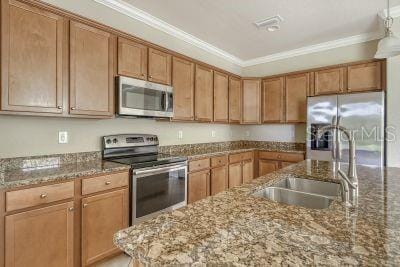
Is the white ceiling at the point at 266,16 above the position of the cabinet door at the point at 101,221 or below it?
above

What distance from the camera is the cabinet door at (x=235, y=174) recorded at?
3.81 m

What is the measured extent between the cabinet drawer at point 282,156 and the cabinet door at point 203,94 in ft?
4.37

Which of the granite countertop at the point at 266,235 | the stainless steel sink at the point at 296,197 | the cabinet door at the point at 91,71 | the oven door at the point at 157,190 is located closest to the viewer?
the granite countertop at the point at 266,235

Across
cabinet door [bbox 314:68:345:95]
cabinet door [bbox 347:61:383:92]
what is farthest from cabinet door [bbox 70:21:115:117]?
cabinet door [bbox 347:61:383:92]

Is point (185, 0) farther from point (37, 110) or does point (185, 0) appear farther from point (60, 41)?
point (37, 110)

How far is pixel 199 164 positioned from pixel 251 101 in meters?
2.04

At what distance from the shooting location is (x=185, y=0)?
8.62 feet

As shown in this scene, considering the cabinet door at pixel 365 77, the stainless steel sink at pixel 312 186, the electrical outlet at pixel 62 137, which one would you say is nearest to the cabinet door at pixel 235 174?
the stainless steel sink at pixel 312 186

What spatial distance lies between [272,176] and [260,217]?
2.76ft

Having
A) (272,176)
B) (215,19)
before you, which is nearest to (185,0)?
(215,19)

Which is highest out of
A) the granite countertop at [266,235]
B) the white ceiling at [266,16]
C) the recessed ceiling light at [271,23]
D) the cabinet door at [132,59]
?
the white ceiling at [266,16]

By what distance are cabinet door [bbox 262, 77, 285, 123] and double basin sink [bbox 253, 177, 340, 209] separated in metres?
2.65

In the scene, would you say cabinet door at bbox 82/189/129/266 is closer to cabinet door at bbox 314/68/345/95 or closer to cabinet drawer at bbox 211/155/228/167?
cabinet drawer at bbox 211/155/228/167

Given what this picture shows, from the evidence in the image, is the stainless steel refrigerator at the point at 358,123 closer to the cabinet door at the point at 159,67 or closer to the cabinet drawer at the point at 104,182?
the cabinet door at the point at 159,67
